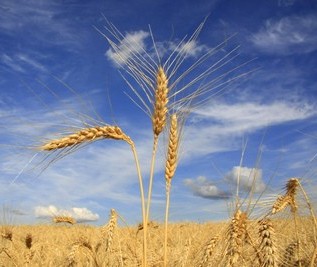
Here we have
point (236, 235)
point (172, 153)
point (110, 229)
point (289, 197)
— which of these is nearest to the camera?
point (236, 235)

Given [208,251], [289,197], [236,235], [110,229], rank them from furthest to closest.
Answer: [110,229] → [289,197] → [208,251] → [236,235]

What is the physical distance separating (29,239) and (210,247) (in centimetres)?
331

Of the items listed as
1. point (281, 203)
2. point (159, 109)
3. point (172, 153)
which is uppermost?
point (159, 109)

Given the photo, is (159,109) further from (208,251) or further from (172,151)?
(208,251)

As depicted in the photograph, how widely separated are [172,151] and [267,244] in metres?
0.97

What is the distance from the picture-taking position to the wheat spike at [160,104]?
127 inches

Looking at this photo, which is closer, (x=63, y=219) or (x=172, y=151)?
(x=172, y=151)

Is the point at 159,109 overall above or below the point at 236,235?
above

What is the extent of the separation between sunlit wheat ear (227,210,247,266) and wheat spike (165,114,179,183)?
57 centimetres

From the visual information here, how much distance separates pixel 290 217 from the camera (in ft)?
14.0

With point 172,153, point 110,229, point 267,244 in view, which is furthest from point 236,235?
point 110,229

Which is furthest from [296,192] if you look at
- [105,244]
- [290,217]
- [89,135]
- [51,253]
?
[51,253]

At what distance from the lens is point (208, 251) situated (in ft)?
12.1

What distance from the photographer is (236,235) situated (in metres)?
3.20
